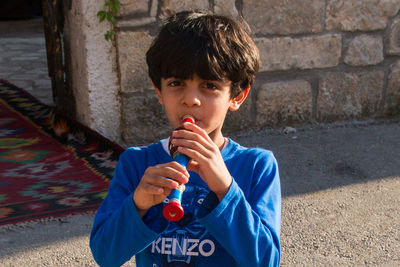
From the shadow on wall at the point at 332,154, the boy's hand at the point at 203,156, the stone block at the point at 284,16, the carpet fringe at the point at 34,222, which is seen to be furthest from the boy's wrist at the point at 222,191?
the stone block at the point at 284,16

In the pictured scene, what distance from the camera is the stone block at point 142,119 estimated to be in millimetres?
3543

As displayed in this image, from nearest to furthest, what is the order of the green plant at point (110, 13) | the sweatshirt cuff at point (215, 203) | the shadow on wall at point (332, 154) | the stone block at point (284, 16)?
1. the sweatshirt cuff at point (215, 203)
2. the shadow on wall at point (332, 154)
3. the green plant at point (110, 13)
4. the stone block at point (284, 16)

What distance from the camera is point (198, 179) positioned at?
1354 millimetres

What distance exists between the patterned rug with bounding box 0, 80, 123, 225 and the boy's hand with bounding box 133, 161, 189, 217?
1.60 metres

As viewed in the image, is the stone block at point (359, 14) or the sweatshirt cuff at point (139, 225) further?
the stone block at point (359, 14)

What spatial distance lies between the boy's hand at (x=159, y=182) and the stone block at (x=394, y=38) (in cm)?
327

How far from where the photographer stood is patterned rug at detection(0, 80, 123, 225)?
2.77 meters

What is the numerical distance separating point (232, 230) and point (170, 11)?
98.1 inches

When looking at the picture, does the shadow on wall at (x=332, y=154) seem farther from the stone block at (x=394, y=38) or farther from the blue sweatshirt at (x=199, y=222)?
the blue sweatshirt at (x=199, y=222)

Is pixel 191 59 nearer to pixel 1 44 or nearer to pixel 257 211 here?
pixel 257 211

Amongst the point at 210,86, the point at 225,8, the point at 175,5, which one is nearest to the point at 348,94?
the point at 225,8

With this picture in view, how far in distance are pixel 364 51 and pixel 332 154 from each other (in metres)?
0.92

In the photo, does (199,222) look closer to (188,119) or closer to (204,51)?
(188,119)

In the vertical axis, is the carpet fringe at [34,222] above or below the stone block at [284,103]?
below
